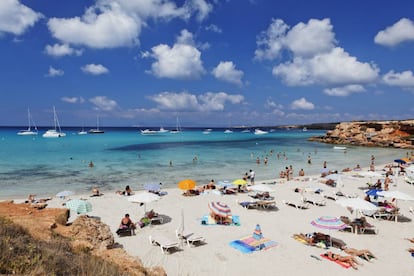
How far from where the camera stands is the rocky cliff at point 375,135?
62312 mm

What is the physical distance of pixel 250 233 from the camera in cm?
1133

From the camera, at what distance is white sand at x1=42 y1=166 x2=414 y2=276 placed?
27.7 ft

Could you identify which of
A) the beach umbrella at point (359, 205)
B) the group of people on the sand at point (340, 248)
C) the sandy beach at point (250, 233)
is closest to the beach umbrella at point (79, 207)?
the sandy beach at point (250, 233)

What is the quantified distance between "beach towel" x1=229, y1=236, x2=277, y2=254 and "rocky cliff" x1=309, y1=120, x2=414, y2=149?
204ft

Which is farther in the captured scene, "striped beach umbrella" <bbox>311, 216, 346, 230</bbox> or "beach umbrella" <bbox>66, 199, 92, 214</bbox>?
"beach umbrella" <bbox>66, 199, 92, 214</bbox>

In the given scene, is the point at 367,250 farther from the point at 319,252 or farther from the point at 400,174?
the point at 400,174

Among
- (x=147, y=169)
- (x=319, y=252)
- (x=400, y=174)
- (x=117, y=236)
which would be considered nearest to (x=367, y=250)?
(x=319, y=252)

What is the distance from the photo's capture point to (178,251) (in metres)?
9.75

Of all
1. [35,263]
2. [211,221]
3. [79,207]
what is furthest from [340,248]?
[79,207]

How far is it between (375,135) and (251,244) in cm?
7246

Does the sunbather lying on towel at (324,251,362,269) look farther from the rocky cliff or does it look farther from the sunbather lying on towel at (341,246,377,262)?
the rocky cliff

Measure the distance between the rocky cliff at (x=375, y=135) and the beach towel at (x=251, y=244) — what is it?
62.3 meters

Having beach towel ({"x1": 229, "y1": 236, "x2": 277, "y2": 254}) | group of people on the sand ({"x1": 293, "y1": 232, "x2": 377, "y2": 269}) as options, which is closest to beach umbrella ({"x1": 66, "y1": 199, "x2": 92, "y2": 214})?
beach towel ({"x1": 229, "y1": 236, "x2": 277, "y2": 254})

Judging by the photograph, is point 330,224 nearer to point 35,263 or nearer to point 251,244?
point 251,244
